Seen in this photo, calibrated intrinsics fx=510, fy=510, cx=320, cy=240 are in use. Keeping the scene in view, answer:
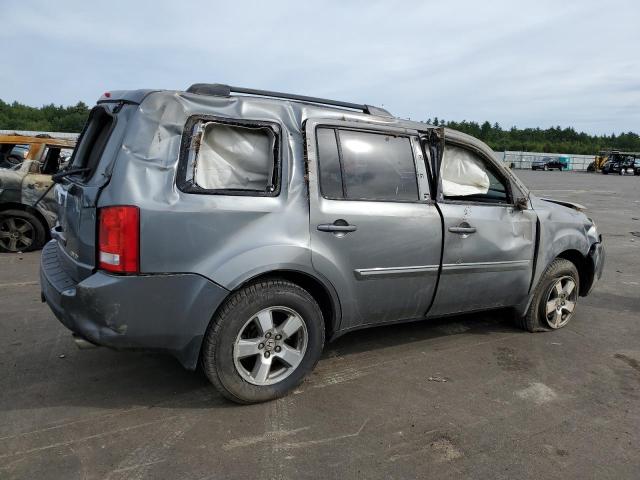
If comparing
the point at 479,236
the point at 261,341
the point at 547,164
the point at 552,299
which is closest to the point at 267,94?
the point at 261,341

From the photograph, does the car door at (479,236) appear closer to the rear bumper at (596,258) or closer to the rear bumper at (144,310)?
the rear bumper at (596,258)

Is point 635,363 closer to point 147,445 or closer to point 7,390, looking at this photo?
point 147,445

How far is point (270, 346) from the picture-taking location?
3.21 m

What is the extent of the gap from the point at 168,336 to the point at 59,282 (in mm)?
839

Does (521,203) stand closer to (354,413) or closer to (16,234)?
(354,413)

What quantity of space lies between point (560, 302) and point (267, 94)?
3.33m

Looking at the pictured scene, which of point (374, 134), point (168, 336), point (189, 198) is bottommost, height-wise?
point (168, 336)

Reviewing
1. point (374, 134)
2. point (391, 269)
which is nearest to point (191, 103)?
point (374, 134)

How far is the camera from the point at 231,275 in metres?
2.95

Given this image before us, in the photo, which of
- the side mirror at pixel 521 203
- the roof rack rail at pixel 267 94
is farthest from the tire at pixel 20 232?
the side mirror at pixel 521 203

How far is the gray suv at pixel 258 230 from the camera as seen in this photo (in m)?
2.82

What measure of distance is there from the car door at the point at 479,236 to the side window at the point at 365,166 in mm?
340

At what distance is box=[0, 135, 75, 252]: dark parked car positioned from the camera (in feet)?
24.4

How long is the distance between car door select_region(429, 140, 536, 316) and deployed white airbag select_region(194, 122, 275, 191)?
4.64ft
